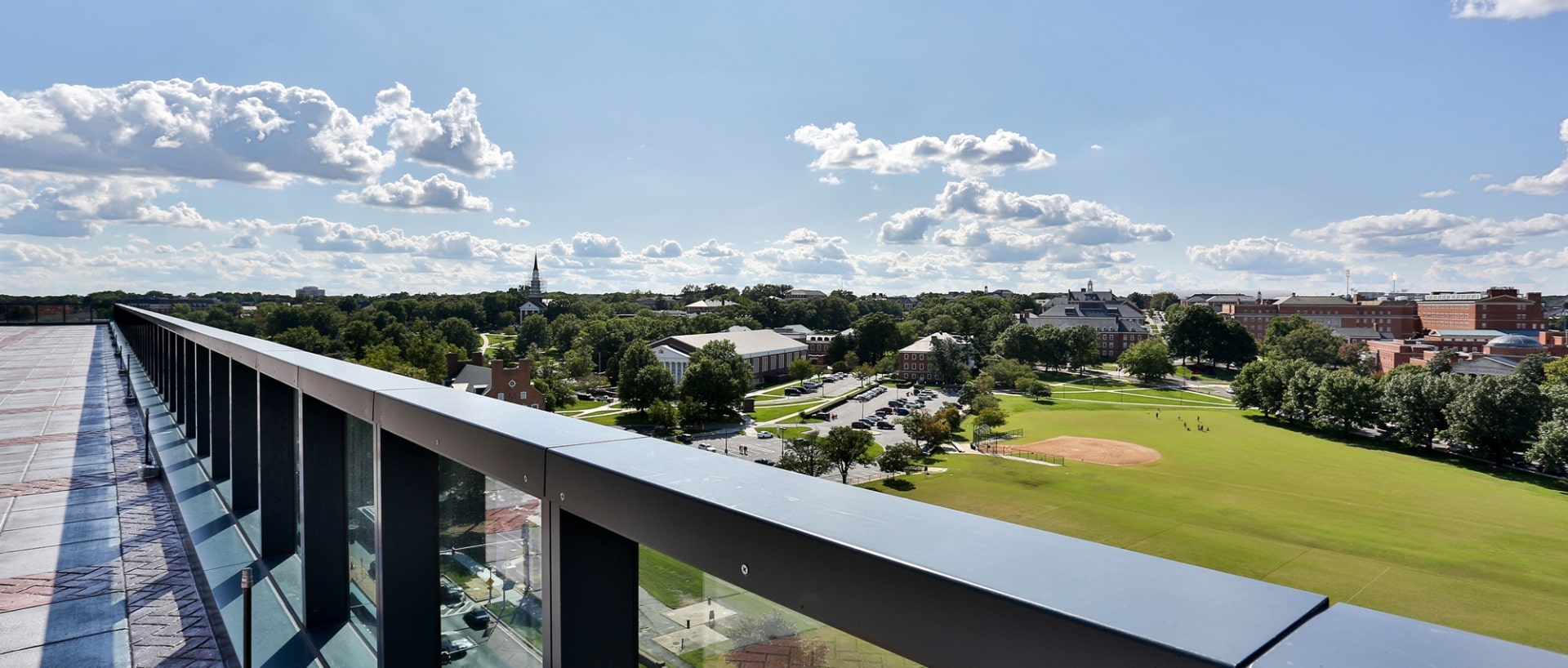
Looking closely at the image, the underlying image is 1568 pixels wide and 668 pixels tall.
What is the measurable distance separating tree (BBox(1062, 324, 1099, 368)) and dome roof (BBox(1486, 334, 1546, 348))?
3854 cm

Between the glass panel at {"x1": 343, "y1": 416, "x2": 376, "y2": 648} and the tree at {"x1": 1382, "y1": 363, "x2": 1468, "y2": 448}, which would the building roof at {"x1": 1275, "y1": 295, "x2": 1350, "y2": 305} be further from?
the glass panel at {"x1": 343, "y1": 416, "x2": 376, "y2": 648}

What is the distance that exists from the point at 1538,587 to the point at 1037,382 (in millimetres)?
43018

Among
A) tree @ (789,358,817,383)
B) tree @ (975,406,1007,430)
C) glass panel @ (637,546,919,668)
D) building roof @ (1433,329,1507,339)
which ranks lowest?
tree @ (975,406,1007,430)

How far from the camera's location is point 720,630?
198 cm

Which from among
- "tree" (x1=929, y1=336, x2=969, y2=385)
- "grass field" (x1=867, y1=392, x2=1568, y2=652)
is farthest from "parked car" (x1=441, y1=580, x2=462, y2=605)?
"tree" (x1=929, y1=336, x2=969, y2=385)

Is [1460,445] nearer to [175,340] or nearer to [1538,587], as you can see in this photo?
[1538,587]

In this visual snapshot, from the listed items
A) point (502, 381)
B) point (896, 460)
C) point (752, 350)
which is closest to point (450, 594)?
point (896, 460)

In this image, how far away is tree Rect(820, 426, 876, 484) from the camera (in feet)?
126

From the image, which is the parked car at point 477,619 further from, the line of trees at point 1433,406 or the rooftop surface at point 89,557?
the line of trees at point 1433,406

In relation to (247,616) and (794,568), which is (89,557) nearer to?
(247,616)

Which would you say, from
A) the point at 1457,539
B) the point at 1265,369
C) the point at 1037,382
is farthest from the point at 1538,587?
the point at 1037,382

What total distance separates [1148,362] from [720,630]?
8463cm

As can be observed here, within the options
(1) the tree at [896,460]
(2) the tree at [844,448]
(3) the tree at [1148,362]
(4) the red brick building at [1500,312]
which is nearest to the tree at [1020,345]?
(3) the tree at [1148,362]

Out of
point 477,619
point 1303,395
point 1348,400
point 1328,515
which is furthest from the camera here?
point 1303,395
